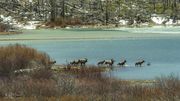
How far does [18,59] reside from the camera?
31.0m

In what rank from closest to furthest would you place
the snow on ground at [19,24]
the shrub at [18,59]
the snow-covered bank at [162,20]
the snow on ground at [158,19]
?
the shrub at [18,59] → the snow on ground at [19,24] → the snow-covered bank at [162,20] → the snow on ground at [158,19]

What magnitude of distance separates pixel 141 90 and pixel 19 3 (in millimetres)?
132933

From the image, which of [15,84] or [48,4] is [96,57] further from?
[48,4]

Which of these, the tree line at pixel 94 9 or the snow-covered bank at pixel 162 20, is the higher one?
the tree line at pixel 94 9

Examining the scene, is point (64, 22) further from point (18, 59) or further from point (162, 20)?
point (18, 59)

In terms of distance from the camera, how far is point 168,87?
19.7 meters

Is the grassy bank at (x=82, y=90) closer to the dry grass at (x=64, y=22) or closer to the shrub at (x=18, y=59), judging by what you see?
the shrub at (x=18, y=59)

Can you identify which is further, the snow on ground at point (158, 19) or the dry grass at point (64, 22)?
the snow on ground at point (158, 19)

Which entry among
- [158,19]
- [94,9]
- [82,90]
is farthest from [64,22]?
[82,90]

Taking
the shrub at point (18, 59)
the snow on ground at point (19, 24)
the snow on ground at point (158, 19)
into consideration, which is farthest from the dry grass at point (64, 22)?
the shrub at point (18, 59)

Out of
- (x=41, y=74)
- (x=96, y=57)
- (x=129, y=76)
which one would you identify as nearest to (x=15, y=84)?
(x=41, y=74)

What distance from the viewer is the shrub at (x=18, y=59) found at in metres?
28.3

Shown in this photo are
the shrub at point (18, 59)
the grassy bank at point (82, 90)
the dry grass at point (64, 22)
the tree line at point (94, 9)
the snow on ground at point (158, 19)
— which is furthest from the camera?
the tree line at point (94, 9)

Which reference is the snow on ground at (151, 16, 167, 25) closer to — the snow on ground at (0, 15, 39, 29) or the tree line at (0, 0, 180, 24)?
the tree line at (0, 0, 180, 24)
